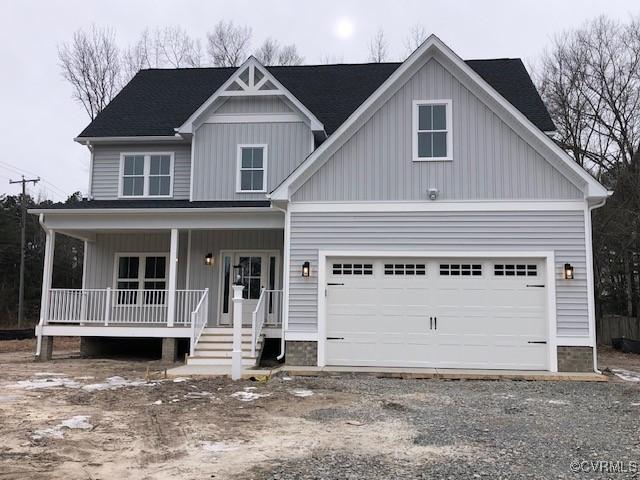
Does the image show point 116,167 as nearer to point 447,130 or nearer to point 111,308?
point 111,308

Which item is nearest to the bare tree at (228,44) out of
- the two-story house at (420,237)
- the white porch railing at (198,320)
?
the two-story house at (420,237)

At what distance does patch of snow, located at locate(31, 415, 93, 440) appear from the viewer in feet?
19.5

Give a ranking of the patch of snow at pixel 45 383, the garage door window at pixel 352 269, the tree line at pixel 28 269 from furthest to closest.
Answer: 1. the tree line at pixel 28 269
2. the garage door window at pixel 352 269
3. the patch of snow at pixel 45 383

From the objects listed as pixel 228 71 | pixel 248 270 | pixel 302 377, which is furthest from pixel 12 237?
pixel 302 377

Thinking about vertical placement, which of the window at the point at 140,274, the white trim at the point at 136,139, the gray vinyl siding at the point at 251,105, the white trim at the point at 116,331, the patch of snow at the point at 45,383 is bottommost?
the patch of snow at the point at 45,383

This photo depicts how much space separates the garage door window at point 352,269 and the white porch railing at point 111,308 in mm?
3379

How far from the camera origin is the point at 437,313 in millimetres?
11289

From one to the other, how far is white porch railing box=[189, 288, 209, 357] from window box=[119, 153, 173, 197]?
3733 mm

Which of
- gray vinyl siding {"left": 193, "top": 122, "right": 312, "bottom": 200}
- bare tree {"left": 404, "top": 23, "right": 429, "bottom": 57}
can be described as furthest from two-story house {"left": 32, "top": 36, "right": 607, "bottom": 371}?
bare tree {"left": 404, "top": 23, "right": 429, "bottom": 57}

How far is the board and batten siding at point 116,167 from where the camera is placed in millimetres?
15219

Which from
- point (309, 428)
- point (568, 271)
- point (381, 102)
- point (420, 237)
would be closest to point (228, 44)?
point (381, 102)

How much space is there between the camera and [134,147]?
50.8 feet

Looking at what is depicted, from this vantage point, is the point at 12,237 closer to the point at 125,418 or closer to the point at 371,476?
the point at 125,418

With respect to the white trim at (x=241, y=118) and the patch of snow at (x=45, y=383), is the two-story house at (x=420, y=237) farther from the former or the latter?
the patch of snow at (x=45, y=383)
